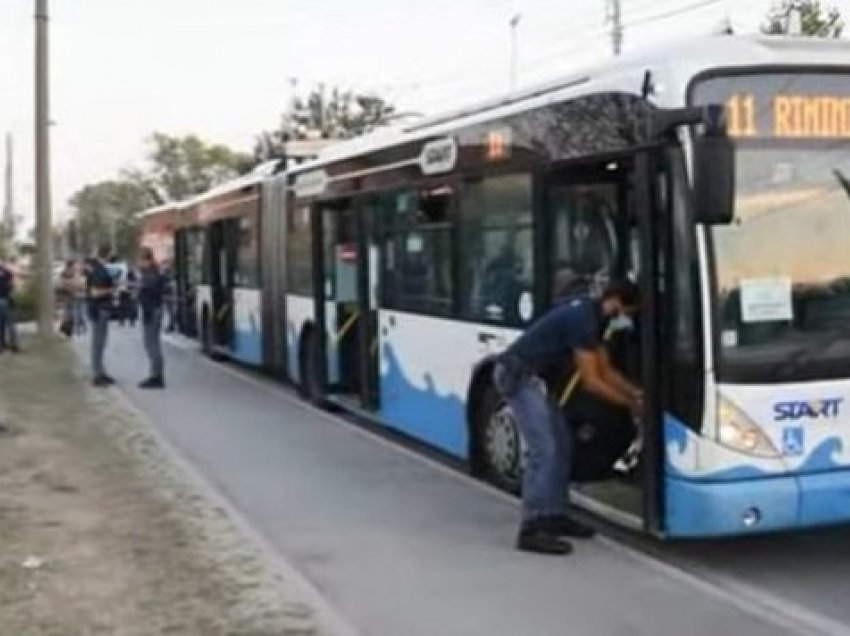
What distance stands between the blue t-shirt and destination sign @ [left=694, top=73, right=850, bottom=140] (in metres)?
1.38

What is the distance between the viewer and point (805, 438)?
838 cm

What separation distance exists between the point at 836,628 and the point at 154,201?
359 ft

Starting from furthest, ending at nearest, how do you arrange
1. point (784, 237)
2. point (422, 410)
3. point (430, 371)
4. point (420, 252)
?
1. point (420, 252)
2. point (422, 410)
3. point (430, 371)
4. point (784, 237)

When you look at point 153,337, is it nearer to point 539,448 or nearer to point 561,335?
point 539,448

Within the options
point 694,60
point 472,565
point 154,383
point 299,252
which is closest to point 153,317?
point 154,383

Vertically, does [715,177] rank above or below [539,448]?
above

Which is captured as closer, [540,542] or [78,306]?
[540,542]

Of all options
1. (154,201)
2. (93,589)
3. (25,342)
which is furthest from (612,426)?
(154,201)

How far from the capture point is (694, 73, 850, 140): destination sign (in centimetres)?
842

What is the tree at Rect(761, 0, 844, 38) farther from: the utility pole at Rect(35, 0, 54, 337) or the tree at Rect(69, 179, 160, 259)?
the tree at Rect(69, 179, 160, 259)

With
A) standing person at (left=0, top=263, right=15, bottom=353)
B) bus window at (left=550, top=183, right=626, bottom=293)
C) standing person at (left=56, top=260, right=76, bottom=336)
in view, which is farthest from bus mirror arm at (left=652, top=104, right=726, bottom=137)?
standing person at (left=56, top=260, right=76, bottom=336)

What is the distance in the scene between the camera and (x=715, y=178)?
7.84 meters

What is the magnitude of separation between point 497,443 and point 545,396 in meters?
1.79

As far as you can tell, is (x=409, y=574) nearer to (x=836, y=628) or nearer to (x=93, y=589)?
(x=93, y=589)
